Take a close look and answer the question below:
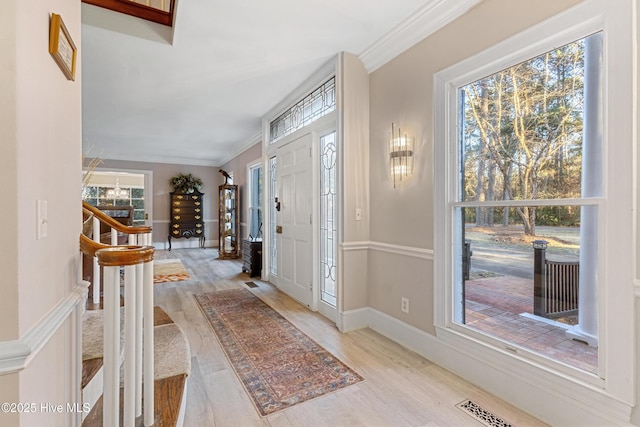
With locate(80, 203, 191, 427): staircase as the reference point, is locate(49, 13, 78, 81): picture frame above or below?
above

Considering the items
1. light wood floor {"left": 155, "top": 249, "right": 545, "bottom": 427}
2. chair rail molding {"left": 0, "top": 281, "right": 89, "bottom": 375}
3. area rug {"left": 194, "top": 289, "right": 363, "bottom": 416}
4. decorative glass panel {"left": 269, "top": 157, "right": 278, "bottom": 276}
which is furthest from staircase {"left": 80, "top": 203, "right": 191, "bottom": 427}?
decorative glass panel {"left": 269, "top": 157, "right": 278, "bottom": 276}

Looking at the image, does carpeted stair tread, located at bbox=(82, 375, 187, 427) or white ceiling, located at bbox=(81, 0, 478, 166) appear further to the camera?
white ceiling, located at bbox=(81, 0, 478, 166)

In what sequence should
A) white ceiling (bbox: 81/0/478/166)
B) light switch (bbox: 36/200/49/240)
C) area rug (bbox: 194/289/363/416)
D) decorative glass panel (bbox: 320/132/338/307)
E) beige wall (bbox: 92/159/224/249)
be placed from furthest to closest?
beige wall (bbox: 92/159/224/249)
decorative glass panel (bbox: 320/132/338/307)
white ceiling (bbox: 81/0/478/166)
area rug (bbox: 194/289/363/416)
light switch (bbox: 36/200/49/240)

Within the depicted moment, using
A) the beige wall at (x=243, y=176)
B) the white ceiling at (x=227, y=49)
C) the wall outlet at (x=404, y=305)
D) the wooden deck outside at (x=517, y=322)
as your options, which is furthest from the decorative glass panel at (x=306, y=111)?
the wooden deck outside at (x=517, y=322)

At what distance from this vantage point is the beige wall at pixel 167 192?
7.88 metres

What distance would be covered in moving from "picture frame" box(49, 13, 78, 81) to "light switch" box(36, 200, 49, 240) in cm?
51

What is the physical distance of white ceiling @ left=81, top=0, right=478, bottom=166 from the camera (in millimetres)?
2199

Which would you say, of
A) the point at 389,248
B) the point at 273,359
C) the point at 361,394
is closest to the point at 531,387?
the point at 361,394

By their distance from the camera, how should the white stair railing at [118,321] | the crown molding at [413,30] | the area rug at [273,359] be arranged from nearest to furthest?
the white stair railing at [118,321]
the area rug at [273,359]
the crown molding at [413,30]

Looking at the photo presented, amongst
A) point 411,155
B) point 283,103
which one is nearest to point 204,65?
point 283,103

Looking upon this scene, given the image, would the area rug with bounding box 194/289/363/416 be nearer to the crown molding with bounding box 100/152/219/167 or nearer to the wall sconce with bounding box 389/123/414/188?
the wall sconce with bounding box 389/123/414/188

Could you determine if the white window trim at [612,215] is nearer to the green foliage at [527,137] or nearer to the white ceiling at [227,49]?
the green foliage at [527,137]

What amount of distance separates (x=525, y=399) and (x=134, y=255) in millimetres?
2104

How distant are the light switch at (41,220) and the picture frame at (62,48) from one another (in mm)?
515
